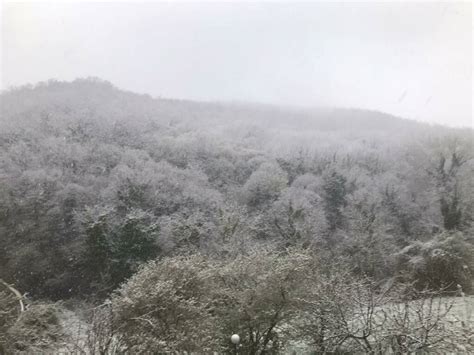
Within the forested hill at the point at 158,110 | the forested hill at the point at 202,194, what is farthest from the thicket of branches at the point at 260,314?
the forested hill at the point at 158,110

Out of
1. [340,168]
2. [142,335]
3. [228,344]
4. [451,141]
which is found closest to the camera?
[142,335]

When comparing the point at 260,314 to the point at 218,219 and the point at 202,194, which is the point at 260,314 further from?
the point at 202,194

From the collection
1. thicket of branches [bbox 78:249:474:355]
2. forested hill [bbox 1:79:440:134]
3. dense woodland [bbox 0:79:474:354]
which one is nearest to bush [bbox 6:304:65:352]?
thicket of branches [bbox 78:249:474:355]

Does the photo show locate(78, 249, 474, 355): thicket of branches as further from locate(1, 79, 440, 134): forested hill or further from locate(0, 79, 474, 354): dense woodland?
locate(1, 79, 440, 134): forested hill

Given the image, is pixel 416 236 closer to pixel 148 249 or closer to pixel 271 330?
pixel 148 249

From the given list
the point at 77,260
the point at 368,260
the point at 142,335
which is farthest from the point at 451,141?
the point at 142,335
